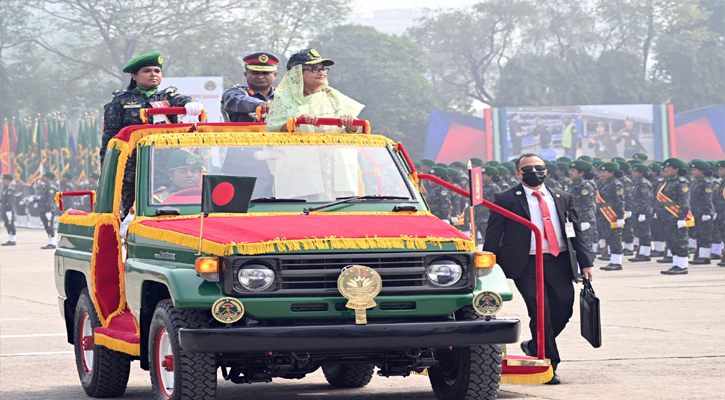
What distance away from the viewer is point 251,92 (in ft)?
34.6

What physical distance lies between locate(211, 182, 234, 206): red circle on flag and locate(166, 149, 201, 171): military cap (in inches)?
39.4

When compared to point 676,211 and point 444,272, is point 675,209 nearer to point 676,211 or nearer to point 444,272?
point 676,211

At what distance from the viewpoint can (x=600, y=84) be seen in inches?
3142

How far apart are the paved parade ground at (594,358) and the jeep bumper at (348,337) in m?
1.68

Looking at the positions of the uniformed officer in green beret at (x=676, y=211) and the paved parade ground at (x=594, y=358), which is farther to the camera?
the uniformed officer in green beret at (x=676, y=211)

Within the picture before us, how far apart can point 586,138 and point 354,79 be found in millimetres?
15327

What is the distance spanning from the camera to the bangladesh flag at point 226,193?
7449 mm

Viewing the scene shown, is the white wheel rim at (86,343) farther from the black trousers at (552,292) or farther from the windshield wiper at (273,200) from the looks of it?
the black trousers at (552,292)

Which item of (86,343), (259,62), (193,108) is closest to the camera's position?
(193,108)

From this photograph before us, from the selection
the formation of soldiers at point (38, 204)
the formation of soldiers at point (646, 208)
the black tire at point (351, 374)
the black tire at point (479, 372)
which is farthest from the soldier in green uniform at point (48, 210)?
the black tire at point (479, 372)

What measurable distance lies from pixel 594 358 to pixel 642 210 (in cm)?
1710

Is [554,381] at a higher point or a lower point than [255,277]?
lower

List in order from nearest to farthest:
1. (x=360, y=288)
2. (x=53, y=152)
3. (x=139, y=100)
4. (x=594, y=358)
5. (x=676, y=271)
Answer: (x=360, y=288) < (x=139, y=100) < (x=594, y=358) < (x=676, y=271) < (x=53, y=152)

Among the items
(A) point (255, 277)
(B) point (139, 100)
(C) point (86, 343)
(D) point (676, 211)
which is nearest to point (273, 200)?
(A) point (255, 277)
